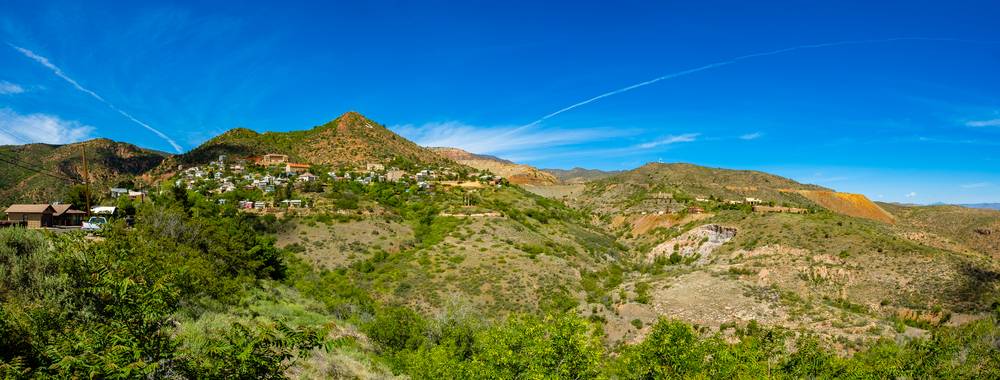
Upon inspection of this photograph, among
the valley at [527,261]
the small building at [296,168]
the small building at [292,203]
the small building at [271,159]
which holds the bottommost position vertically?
the valley at [527,261]

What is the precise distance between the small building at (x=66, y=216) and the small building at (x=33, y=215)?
0.66 meters

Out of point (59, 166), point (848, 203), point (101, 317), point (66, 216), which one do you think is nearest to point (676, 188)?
point (848, 203)

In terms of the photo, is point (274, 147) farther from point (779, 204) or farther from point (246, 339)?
point (246, 339)

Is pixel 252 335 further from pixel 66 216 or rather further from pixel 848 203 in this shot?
pixel 848 203

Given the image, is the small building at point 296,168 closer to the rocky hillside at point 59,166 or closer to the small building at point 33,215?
the rocky hillside at point 59,166

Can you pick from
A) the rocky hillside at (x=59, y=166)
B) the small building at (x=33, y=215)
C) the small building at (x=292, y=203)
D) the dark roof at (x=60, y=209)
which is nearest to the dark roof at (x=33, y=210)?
the small building at (x=33, y=215)

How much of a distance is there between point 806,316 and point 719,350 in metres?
19.0

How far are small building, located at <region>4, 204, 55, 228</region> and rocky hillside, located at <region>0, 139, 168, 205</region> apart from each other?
18.1 ft

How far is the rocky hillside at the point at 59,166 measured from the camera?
81.4 metres

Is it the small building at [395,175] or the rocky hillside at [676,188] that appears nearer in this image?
the rocky hillside at [676,188]

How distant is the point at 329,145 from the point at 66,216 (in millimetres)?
67471

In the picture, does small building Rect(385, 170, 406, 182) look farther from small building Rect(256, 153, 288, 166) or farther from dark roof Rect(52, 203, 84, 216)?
dark roof Rect(52, 203, 84, 216)

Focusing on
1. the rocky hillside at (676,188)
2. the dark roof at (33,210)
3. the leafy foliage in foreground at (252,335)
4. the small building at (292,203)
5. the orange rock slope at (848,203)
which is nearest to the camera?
the leafy foliage in foreground at (252,335)

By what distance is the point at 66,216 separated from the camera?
49188mm
